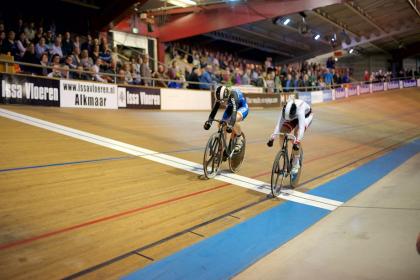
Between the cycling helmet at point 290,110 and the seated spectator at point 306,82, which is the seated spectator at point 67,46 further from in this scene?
the seated spectator at point 306,82

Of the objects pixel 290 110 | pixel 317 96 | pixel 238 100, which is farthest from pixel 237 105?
pixel 317 96

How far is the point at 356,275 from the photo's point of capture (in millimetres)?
2686

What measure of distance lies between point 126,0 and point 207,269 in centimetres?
1326

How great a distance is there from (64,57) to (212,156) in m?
7.01

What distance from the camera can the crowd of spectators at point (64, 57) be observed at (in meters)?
9.77

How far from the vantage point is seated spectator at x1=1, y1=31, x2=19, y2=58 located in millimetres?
9625

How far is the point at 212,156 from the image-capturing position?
5457 mm

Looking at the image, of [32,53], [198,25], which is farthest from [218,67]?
[32,53]

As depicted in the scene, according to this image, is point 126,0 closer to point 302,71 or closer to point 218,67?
point 218,67

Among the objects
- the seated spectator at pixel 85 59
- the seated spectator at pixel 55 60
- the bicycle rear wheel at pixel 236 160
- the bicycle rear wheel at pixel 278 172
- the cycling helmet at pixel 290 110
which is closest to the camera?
the bicycle rear wheel at pixel 278 172

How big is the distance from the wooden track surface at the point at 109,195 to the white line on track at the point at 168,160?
0.85 ft

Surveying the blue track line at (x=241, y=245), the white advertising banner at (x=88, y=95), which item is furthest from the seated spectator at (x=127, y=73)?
the blue track line at (x=241, y=245)

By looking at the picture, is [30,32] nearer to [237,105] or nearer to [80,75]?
[80,75]

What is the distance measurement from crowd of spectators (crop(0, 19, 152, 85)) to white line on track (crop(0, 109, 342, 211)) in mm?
2163
